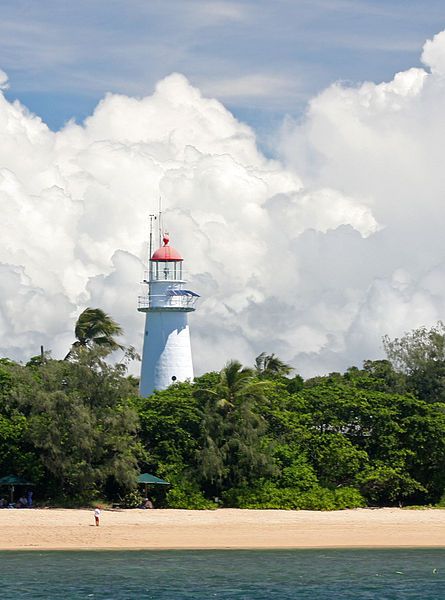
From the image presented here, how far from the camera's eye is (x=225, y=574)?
3884cm

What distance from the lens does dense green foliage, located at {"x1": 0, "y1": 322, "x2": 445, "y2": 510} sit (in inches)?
1950

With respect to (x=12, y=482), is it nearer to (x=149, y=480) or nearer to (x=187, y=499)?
(x=149, y=480)

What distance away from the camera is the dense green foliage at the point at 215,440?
4953 centimetres

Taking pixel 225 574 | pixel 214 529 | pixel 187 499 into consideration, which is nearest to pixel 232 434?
pixel 187 499

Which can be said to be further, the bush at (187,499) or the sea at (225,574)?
the bush at (187,499)

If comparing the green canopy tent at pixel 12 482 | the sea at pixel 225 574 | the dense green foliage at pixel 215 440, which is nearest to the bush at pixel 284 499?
the dense green foliage at pixel 215 440

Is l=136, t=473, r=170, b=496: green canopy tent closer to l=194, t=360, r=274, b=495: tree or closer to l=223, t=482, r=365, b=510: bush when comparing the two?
l=194, t=360, r=274, b=495: tree

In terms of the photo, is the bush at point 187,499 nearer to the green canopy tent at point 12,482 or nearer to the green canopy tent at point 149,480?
the green canopy tent at point 149,480

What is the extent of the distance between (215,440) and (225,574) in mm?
12803

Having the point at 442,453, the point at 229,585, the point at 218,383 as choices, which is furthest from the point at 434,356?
the point at 229,585

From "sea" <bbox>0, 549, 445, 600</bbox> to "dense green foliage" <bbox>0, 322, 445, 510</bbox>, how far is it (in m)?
7.07

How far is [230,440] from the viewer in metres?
51.3

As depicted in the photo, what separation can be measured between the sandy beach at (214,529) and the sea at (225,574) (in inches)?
26.2

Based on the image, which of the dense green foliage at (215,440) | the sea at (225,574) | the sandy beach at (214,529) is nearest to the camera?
the sea at (225,574)
